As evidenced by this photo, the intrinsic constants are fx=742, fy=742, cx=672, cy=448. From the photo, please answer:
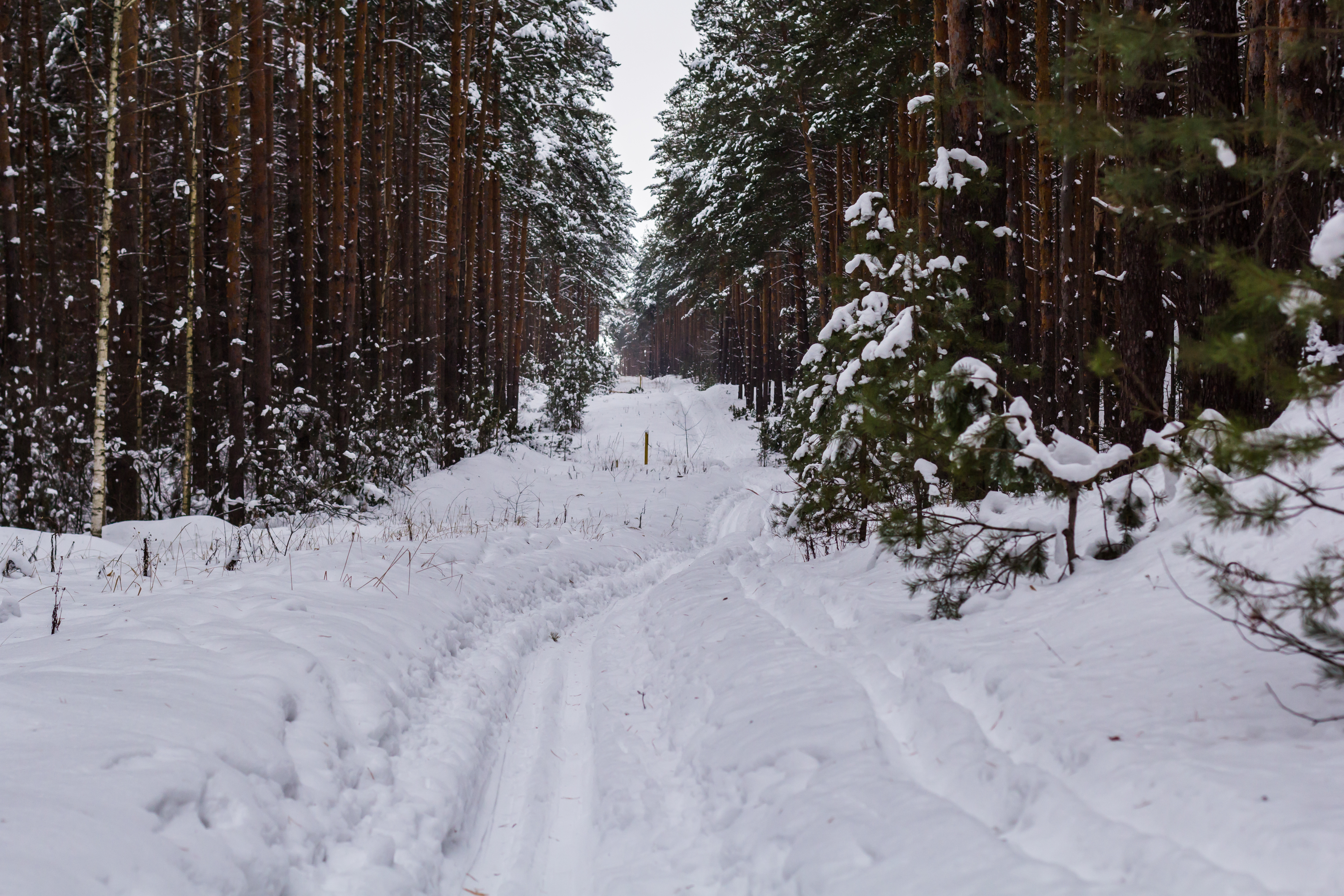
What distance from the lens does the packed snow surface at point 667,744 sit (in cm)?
228

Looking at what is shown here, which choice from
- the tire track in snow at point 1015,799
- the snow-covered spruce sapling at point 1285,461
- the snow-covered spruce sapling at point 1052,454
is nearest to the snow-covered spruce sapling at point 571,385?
the snow-covered spruce sapling at point 1052,454

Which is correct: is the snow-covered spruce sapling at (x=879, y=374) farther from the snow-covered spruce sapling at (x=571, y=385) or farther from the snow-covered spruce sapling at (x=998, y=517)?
the snow-covered spruce sapling at (x=571, y=385)

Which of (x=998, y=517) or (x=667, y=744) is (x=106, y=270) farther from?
(x=998, y=517)

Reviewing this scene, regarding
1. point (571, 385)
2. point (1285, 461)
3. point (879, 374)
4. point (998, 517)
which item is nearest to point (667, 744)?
point (998, 517)

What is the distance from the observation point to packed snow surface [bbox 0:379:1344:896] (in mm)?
2275

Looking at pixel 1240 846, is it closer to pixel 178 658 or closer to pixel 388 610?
pixel 178 658

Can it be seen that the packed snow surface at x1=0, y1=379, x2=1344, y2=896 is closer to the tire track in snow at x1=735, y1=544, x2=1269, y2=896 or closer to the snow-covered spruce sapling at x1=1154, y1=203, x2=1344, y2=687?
the tire track in snow at x1=735, y1=544, x2=1269, y2=896

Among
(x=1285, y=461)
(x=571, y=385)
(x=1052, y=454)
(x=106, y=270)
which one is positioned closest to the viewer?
(x=1285, y=461)

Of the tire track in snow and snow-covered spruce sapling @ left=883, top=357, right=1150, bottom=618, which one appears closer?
the tire track in snow

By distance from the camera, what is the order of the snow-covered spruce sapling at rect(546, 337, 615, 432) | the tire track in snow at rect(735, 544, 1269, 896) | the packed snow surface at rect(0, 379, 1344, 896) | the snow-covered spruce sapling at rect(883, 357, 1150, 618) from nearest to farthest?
the tire track in snow at rect(735, 544, 1269, 896)
the packed snow surface at rect(0, 379, 1344, 896)
the snow-covered spruce sapling at rect(883, 357, 1150, 618)
the snow-covered spruce sapling at rect(546, 337, 615, 432)

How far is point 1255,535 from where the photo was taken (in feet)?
11.6

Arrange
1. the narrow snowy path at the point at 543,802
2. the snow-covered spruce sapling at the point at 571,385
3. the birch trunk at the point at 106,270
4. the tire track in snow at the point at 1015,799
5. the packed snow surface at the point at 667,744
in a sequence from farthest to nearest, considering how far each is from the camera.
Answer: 1. the snow-covered spruce sapling at the point at 571,385
2. the birch trunk at the point at 106,270
3. the narrow snowy path at the point at 543,802
4. the packed snow surface at the point at 667,744
5. the tire track in snow at the point at 1015,799

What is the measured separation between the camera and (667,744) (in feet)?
13.6

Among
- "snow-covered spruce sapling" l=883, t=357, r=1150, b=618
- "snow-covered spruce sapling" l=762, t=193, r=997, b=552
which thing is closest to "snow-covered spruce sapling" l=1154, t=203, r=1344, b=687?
"snow-covered spruce sapling" l=883, t=357, r=1150, b=618
